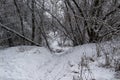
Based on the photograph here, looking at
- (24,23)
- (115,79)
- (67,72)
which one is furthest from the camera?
(24,23)

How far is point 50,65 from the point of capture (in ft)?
20.6

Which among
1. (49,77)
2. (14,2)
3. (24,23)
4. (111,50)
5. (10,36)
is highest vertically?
(14,2)

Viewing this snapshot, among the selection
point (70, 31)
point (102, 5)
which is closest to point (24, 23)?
point (70, 31)

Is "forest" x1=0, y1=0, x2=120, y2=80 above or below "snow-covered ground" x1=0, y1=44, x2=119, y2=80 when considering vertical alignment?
above

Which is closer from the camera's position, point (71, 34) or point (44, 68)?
point (44, 68)

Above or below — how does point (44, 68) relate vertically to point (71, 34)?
below

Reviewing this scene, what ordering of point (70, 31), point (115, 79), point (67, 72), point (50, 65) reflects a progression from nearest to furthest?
point (115, 79)
point (67, 72)
point (50, 65)
point (70, 31)

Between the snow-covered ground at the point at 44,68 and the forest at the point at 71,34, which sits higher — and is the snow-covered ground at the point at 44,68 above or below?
below

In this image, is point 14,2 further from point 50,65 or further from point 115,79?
point 115,79

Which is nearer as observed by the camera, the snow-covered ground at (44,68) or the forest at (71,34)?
the snow-covered ground at (44,68)

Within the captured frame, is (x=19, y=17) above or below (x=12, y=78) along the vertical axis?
above

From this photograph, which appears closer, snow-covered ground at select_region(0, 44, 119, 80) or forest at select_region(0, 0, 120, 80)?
snow-covered ground at select_region(0, 44, 119, 80)

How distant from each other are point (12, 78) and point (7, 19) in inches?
267

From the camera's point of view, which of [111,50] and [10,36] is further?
[10,36]
